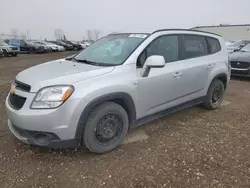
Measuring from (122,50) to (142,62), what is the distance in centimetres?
37

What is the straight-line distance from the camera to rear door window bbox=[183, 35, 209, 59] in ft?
12.9

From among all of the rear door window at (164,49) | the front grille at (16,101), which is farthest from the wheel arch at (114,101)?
the front grille at (16,101)

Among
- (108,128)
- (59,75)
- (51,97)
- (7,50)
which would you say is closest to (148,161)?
(108,128)

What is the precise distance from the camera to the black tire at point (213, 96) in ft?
14.8

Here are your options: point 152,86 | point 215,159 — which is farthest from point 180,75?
point 215,159

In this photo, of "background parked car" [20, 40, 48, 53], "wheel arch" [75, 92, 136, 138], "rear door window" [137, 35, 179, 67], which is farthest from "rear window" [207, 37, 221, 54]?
"background parked car" [20, 40, 48, 53]

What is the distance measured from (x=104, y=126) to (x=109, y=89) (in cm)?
51

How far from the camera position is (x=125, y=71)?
3012 mm

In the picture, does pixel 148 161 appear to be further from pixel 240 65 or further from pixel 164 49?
pixel 240 65

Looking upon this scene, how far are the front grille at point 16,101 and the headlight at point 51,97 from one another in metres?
0.21

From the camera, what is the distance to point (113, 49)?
354 centimetres

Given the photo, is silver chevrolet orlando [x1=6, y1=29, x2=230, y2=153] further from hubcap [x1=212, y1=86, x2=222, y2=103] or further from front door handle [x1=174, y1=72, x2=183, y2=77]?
hubcap [x1=212, y1=86, x2=222, y2=103]

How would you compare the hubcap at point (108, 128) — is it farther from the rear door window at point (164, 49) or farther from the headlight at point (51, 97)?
the rear door window at point (164, 49)

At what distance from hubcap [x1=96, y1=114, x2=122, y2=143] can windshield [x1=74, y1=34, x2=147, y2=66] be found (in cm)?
75
